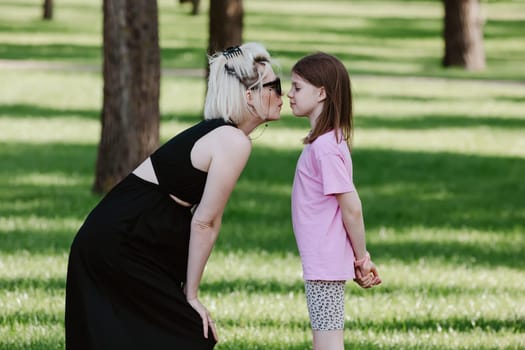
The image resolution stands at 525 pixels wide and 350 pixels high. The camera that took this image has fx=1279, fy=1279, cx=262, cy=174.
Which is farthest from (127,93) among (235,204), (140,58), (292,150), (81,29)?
(81,29)

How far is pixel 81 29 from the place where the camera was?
43.4 meters

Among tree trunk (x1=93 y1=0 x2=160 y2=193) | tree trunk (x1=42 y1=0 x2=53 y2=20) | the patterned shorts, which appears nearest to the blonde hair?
the patterned shorts

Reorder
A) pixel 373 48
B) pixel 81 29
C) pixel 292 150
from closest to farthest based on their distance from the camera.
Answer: pixel 292 150 < pixel 373 48 < pixel 81 29

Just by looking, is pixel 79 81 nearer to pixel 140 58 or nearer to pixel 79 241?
pixel 140 58

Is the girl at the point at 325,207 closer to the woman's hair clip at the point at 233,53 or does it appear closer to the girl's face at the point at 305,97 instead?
the girl's face at the point at 305,97

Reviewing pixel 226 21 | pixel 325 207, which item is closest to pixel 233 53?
pixel 325 207

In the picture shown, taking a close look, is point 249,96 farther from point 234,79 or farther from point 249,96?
point 234,79

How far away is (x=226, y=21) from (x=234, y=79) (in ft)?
49.2

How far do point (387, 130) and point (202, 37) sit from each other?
19.7 metres

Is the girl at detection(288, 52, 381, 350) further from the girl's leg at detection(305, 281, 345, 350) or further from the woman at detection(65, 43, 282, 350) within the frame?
the woman at detection(65, 43, 282, 350)

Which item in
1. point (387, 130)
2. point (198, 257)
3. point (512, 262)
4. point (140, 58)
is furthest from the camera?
point (387, 130)

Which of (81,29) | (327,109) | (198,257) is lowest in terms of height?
(81,29)

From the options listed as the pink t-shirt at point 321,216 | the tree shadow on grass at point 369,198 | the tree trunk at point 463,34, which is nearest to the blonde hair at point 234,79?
the pink t-shirt at point 321,216

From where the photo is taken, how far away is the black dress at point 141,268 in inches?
215
